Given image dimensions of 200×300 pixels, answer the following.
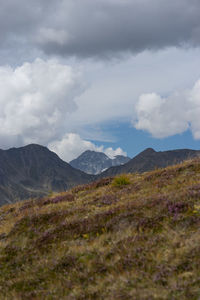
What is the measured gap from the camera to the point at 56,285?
752 cm

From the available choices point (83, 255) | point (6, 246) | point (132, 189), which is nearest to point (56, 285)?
point (83, 255)

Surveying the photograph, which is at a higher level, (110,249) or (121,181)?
(121,181)

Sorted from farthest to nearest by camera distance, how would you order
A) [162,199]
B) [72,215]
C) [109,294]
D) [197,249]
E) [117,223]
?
[72,215] → [162,199] → [117,223] → [197,249] → [109,294]

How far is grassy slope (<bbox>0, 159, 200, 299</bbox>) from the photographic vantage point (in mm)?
6574

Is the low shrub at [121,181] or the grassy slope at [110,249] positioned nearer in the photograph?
the grassy slope at [110,249]

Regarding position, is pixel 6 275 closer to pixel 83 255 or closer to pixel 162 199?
pixel 83 255

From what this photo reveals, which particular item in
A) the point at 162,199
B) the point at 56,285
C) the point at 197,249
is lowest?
the point at 56,285

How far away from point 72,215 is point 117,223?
2861 millimetres

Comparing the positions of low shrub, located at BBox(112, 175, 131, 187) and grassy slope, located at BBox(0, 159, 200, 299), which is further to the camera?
low shrub, located at BBox(112, 175, 131, 187)

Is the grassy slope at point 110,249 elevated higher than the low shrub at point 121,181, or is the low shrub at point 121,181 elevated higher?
the low shrub at point 121,181

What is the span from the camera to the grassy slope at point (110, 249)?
657cm

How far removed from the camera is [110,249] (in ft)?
27.2

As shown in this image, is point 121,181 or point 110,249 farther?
point 121,181

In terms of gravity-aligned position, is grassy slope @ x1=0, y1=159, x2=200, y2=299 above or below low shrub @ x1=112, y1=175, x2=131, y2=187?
below
